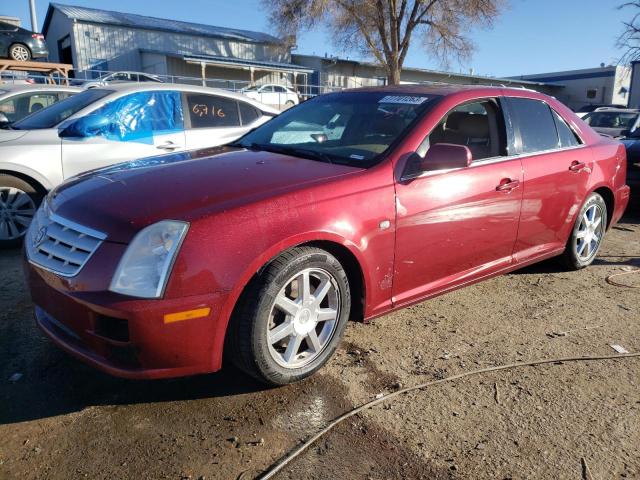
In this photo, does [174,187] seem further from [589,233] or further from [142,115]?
[589,233]

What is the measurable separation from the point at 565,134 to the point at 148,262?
3643mm

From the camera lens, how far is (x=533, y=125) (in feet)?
13.4

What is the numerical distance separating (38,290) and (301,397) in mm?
1441

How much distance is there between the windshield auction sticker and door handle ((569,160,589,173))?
1.54m

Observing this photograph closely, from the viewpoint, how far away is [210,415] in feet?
8.28

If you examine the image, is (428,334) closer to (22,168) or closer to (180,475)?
(180,475)

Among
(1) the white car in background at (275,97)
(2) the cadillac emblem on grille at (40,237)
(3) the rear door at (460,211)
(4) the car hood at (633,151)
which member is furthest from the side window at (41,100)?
(1) the white car in background at (275,97)

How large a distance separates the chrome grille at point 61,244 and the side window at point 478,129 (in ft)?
7.87

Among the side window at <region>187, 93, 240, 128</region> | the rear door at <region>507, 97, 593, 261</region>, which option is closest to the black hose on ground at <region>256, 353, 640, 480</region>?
the rear door at <region>507, 97, 593, 261</region>

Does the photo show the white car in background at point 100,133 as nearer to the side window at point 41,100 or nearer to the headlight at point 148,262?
the side window at point 41,100

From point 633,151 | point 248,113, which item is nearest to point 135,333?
point 248,113

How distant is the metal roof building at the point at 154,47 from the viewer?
2822 centimetres

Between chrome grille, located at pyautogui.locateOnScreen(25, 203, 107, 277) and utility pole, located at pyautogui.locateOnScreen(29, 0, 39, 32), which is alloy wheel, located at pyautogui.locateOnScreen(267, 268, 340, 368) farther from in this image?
utility pole, located at pyautogui.locateOnScreen(29, 0, 39, 32)

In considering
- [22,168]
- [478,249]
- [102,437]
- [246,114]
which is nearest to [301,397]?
[102,437]
